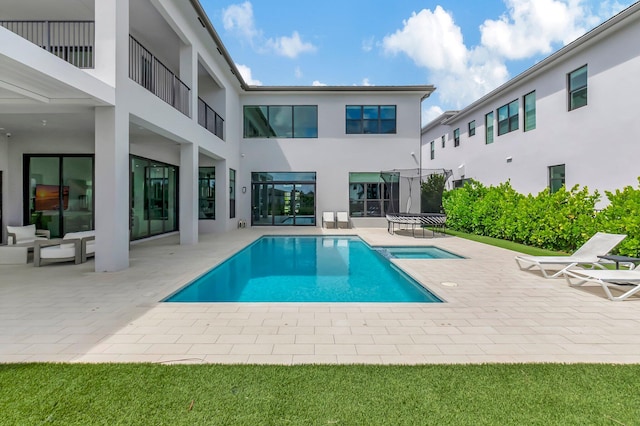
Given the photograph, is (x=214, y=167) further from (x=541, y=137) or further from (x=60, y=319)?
(x=541, y=137)

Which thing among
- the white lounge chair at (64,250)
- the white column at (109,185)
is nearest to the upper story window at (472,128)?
the white column at (109,185)

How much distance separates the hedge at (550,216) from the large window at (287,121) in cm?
850

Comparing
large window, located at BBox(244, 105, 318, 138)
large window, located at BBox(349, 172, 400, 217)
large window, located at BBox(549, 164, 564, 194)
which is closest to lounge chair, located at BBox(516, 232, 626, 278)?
large window, located at BBox(549, 164, 564, 194)

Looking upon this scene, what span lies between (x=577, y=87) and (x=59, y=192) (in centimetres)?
1796

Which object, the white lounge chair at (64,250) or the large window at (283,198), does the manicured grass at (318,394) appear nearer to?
the white lounge chair at (64,250)

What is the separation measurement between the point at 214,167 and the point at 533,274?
1331 centimetres

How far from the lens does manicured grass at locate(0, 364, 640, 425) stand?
7.42 feet

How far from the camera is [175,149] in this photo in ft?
45.4

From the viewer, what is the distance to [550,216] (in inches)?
384

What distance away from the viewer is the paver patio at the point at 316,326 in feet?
10.6

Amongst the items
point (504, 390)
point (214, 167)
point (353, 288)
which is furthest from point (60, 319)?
point (214, 167)

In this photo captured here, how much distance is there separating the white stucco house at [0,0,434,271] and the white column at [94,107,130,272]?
24mm

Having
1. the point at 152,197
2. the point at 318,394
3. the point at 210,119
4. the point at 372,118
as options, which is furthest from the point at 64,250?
the point at 372,118

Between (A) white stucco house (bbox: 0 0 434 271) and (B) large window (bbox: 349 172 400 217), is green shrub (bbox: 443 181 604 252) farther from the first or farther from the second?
(A) white stucco house (bbox: 0 0 434 271)
